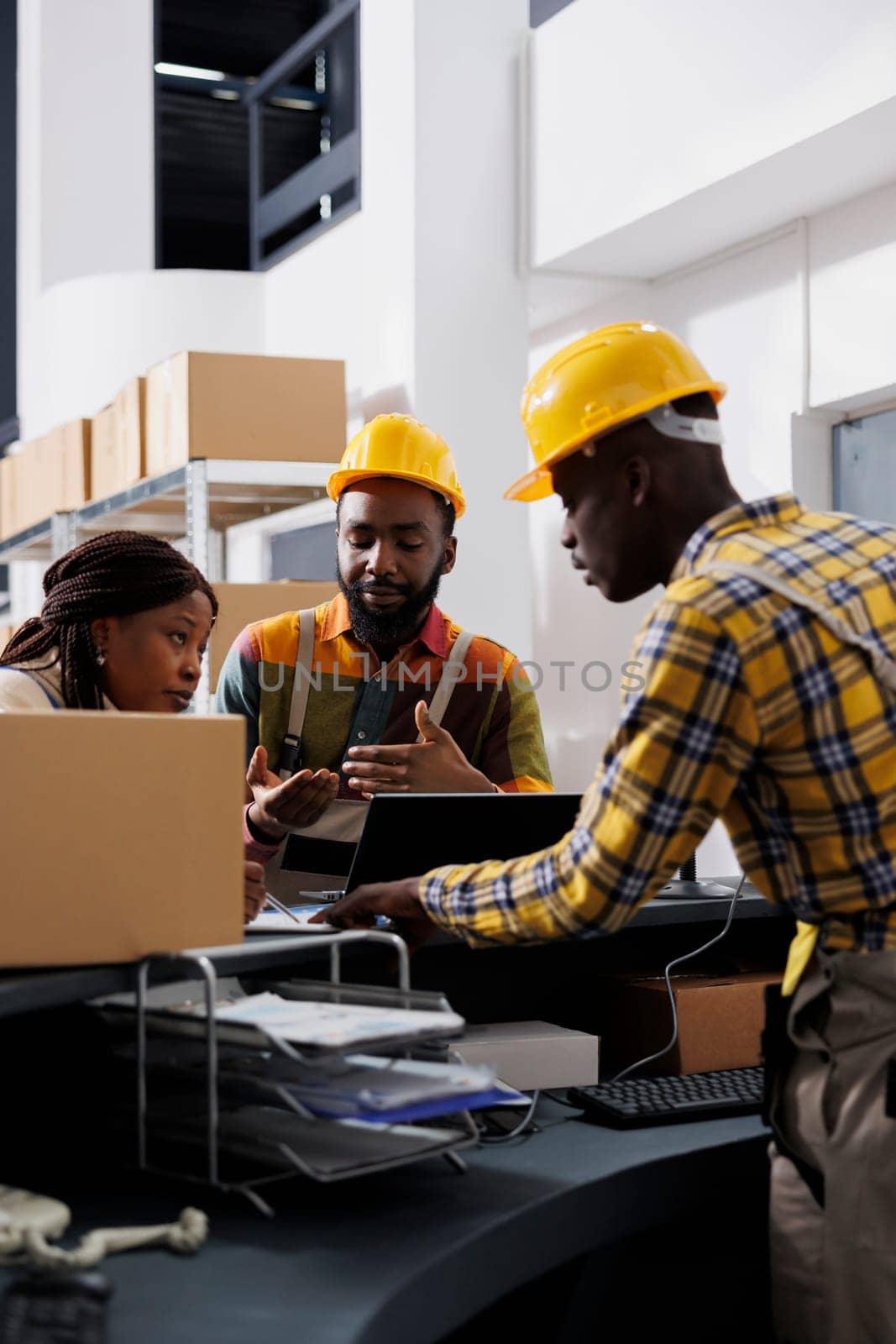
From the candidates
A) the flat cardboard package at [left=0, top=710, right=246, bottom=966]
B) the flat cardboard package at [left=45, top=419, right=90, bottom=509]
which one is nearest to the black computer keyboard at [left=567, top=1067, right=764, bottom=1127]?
the flat cardboard package at [left=0, top=710, right=246, bottom=966]

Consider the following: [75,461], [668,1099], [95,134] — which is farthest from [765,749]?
[95,134]

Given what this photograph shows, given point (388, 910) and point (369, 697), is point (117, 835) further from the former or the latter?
point (369, 697)

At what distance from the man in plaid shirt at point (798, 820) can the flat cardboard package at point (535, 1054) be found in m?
0.35

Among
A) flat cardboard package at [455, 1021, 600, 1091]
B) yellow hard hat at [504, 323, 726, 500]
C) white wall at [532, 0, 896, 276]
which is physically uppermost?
white wall at [532, 0, 896, 276]

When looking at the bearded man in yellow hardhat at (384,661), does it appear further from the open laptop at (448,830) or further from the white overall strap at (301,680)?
the open laptop at (448,830)

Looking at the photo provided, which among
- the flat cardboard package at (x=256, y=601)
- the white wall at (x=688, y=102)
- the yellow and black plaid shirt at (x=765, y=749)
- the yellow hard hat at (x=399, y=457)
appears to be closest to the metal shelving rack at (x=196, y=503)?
the flat cardboard package at (x=256, y=601)

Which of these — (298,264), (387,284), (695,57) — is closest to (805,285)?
(695,57)

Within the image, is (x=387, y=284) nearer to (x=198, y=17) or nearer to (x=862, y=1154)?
(x=862, y=1154)

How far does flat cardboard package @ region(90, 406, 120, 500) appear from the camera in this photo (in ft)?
16.4

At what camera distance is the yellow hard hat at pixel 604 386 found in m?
1.40

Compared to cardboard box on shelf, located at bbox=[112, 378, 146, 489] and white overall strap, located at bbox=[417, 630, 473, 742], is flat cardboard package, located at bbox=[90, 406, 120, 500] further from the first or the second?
white overall strap, located at bbox=[417, 630, 473, 742]

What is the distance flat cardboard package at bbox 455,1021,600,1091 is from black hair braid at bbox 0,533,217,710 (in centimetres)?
66

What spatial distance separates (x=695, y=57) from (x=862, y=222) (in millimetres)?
605

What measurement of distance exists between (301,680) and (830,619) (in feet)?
4.64
